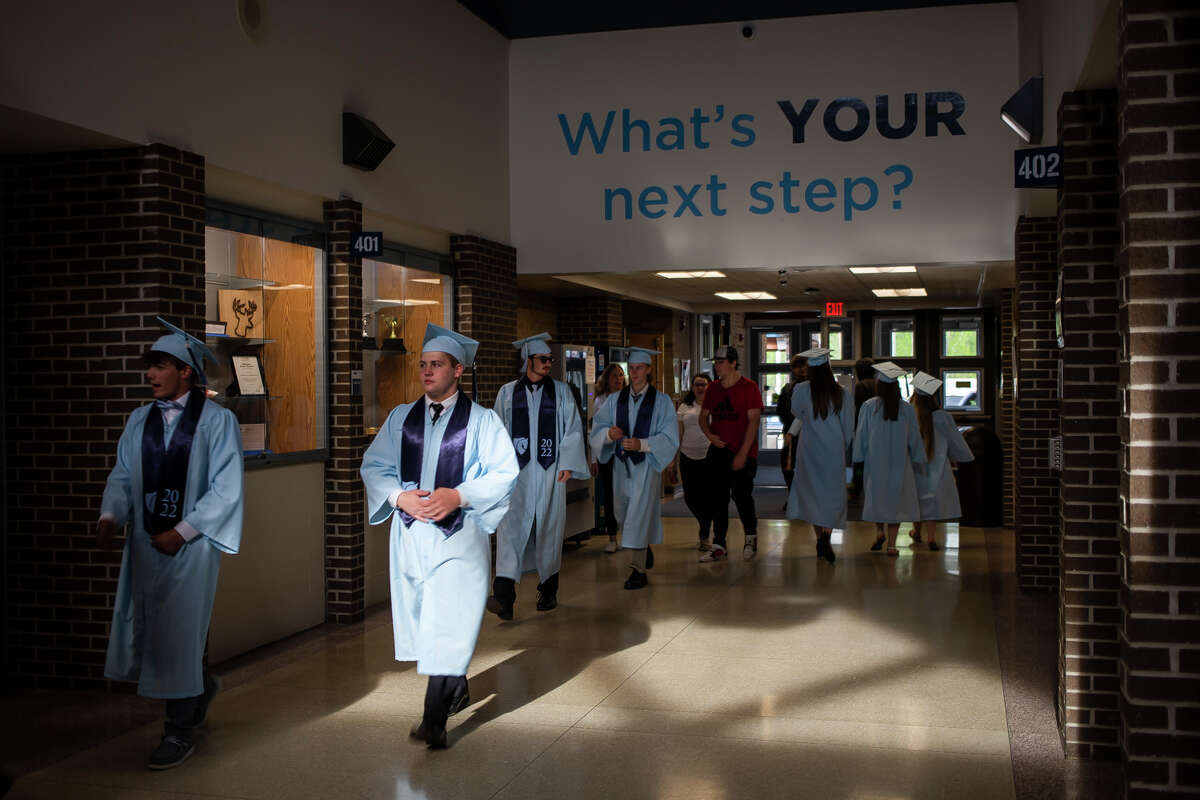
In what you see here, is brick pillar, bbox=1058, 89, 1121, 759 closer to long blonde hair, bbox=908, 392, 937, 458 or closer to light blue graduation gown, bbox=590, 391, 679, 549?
light blue graduation gown, bbox=590, 391, 679, 549

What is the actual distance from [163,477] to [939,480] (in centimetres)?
785

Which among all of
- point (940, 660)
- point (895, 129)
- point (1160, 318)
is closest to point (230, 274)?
point (940, 660)

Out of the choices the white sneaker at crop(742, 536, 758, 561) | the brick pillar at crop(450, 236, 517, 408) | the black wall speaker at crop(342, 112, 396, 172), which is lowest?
the white sneaker at crop(742, 536, 758, 561)

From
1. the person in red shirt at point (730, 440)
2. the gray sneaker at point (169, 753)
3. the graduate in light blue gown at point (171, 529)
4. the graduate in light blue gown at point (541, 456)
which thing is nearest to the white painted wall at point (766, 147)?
the person in red shirt at point (730, 440)

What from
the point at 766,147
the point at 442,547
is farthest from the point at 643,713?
the point at 766,147

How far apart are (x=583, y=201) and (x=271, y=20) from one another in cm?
453

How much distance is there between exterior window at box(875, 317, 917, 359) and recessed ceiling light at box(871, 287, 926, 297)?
3.10 metres

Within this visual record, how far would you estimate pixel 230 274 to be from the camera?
711 centimetres

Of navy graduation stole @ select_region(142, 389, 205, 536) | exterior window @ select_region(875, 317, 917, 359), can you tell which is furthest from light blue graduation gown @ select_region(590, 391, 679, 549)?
exterior window @ select_region(875, 317, 917, 359)

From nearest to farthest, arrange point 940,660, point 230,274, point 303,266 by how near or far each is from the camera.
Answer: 1. point 940,660
2. point 230,274
3. point 303,266

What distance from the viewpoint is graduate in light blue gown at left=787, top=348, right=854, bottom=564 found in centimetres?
1029

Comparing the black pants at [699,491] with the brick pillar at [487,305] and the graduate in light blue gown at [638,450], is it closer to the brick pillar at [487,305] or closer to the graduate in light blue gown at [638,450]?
the graduate in light blue gown at [638,450]

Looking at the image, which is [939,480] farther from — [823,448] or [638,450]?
[638,450]

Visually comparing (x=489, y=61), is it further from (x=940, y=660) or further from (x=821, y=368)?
(x=940, y=660)
